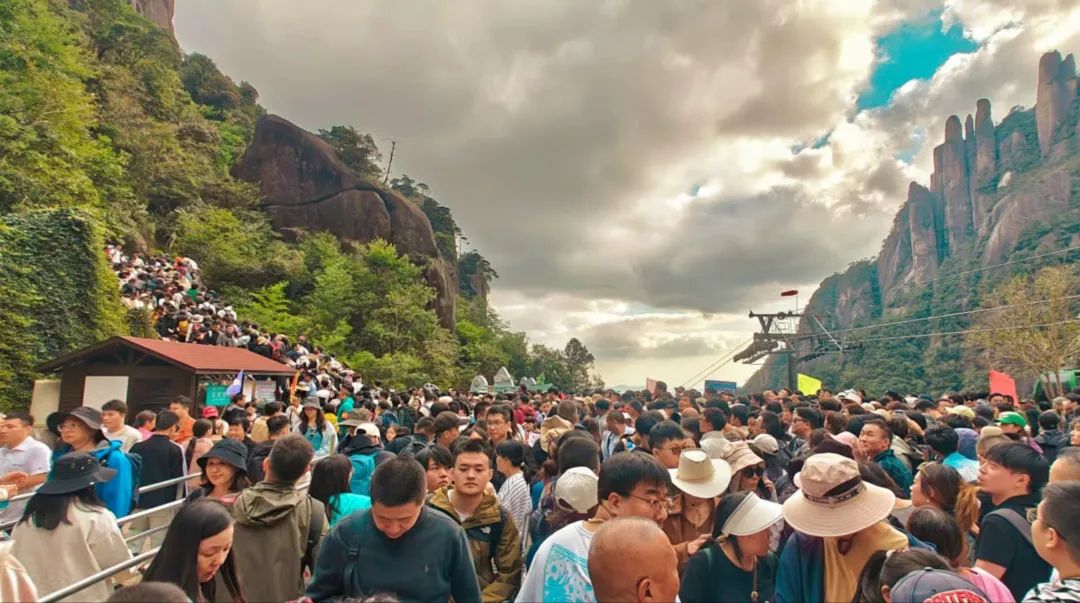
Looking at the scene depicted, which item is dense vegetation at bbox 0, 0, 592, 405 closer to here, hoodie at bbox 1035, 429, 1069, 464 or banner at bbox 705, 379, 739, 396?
banner at bbox 705, 379, 739, 396

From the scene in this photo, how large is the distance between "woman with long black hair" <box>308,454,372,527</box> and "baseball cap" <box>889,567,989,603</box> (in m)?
2.97

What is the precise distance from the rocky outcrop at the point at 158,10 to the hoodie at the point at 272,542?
58.2 meters

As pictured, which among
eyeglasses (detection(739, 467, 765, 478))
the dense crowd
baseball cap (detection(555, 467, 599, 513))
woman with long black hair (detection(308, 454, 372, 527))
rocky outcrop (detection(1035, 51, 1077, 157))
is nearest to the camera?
baseball cap (detection(555, 467, 599, 513))

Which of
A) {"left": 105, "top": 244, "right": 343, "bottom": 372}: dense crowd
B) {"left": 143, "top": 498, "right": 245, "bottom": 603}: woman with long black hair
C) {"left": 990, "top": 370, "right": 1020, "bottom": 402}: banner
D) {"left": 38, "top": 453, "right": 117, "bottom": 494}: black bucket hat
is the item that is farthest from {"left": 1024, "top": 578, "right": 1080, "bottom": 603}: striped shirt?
{"left": 105, "top": 244, "right": 343, "bottom": 372}: dense crowd

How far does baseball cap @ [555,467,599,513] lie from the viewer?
124 inches

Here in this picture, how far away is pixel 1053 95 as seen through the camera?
7194 centimetres

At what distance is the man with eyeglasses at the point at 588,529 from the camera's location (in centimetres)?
225

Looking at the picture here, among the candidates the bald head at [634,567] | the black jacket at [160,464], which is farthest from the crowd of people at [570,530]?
the black jacket at [160,464]

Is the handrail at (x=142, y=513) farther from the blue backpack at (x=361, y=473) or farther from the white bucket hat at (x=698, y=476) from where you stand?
the white bucket hat at (x=698, y=476)

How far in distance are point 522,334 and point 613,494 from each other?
58.1 metres

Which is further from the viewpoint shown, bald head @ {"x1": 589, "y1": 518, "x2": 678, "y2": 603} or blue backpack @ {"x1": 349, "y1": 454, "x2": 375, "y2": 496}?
blue backpack @ {"x1": 349, "y1": 454, "x2": 375, "y2": 496}

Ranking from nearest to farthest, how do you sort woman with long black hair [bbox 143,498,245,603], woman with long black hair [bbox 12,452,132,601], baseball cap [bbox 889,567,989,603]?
1. baseball cap [bbox 889,567,989,603]
2. woman with long black hair [bbox 143,498,245,603]
3. woman with long black hair [bbox 12,452,132,601]

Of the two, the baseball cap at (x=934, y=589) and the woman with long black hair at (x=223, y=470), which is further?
the woman with long black hair at (x=223, y=470)

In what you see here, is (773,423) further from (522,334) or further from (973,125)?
(973,125)
